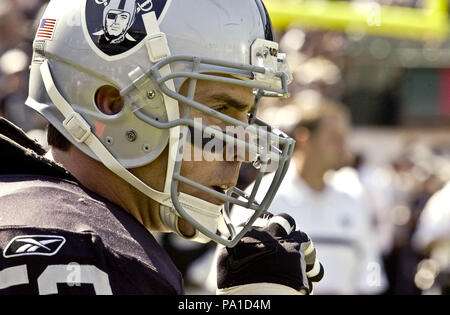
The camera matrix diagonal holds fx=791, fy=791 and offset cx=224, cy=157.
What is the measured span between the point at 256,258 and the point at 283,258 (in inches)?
2.8

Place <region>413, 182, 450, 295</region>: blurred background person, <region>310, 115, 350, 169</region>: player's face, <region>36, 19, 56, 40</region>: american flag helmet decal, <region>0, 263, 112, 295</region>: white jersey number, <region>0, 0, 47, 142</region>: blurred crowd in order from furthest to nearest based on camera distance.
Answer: <region>413, 182, 450, 295</region>: blurred background person < <region>0, 0, 47, 142</region>: blurred crowd < <region>310, 115, 350, 169</region>: player's face < <region>36, 19, 56, 40</region>: american flag helmet decal < <region>0, 263, 112, 295</region>: white jersey number

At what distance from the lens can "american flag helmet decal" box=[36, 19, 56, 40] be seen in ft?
6.84

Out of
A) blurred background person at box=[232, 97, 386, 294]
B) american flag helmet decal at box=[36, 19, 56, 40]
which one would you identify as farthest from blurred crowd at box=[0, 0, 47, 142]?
american flag helmet decal at box=[36, 19, 56, 40]

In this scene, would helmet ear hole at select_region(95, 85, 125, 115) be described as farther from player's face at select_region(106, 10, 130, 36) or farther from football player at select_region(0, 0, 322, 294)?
player's face at select_region(106, 10, 130, 36)

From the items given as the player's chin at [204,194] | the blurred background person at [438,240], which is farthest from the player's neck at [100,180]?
the blurred background person at [438,240]

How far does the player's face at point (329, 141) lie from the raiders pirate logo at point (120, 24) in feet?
8.14

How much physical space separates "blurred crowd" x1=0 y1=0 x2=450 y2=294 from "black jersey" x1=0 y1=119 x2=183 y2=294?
0.81m

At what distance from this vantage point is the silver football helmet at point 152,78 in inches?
77.4

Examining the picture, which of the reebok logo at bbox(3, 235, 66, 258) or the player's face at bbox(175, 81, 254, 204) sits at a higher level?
the player's face at bbox(175, 81, 254, 204)

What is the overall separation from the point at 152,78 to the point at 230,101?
222mm

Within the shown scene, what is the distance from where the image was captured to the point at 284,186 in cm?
425

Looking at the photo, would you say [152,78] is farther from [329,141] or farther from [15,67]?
[15,67]
